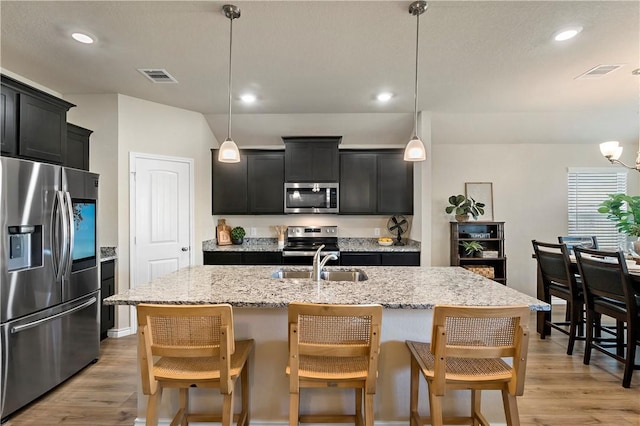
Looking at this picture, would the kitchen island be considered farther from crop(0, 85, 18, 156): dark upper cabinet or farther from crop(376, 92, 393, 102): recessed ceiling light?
crop(376, 92, 393, 102): recessed ceiling light

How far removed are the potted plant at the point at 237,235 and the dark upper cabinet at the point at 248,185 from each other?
26 cm

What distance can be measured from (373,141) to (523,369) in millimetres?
3716

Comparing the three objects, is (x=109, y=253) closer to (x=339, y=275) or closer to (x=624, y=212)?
(x=339, y=275)

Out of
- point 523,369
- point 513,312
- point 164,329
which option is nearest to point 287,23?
point 164,329

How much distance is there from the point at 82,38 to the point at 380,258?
368 cm

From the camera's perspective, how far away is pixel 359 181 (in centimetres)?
464

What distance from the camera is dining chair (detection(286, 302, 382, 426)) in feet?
4.81

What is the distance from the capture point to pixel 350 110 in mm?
4129

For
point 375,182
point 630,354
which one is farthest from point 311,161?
point 630,354

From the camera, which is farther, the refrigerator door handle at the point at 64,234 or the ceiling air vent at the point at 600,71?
the ceiling air vent at the point at 600,71

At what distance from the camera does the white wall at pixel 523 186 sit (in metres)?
4.87

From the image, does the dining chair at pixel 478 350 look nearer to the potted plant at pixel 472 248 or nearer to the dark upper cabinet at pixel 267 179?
the potted plant at pixel 472 248

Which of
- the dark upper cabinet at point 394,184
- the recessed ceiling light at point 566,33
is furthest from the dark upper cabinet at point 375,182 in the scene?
the recessed ceiling light at point 566,33

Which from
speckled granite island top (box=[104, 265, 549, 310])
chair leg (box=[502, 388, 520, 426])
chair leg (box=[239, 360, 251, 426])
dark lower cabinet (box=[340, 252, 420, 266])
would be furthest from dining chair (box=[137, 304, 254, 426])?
dark lower cabinet (box=[340, 252, 420, 266])
